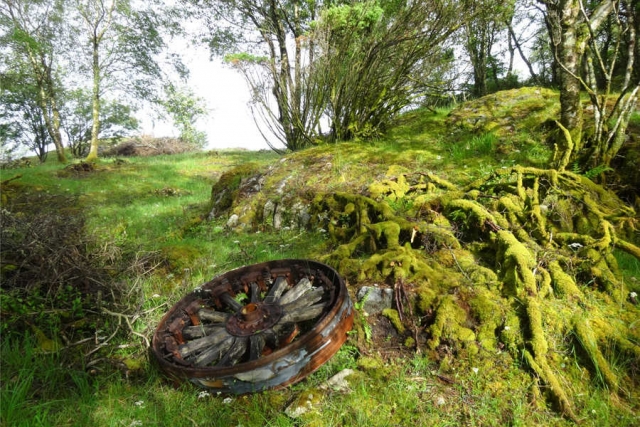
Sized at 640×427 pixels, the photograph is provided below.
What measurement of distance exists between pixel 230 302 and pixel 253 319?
1.44ft

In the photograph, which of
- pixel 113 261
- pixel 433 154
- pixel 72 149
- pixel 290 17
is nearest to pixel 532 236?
pixel 433 154

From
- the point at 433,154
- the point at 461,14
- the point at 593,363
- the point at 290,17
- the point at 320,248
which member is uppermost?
the point at 290,17

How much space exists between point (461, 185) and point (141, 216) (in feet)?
20.6

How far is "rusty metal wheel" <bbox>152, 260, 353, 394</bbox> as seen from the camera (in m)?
1.91

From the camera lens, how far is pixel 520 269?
228 cm

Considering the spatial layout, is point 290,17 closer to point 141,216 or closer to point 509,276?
point 141,216

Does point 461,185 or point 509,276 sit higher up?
point 461,185

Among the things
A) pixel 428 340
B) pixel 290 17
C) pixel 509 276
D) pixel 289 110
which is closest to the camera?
pixel 428 340

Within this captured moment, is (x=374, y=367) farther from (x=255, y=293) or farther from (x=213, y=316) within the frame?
(x=213, y=316)

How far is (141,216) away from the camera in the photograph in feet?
21.4

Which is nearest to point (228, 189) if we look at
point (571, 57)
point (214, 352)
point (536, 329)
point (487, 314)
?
point (214, 352)

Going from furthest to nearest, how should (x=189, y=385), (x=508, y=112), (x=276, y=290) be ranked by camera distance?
1. (x=508, y=112)
2. (x=276, y=290)
3. (x=189, y=385)

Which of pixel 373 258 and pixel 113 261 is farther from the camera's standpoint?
pixel 113 261

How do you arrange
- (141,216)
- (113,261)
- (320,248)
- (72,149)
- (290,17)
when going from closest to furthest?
1. (113,261)
2. (320,248)
3. (141,216)
4. (290,17)
5. (72,149)
